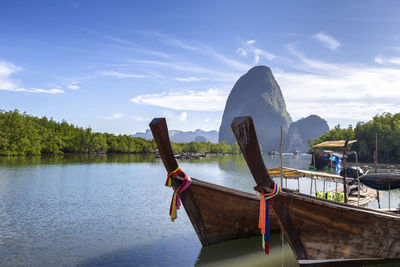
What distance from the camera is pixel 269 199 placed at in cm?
548

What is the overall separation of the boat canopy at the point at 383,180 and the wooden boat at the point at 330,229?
320 cm

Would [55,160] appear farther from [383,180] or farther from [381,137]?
[381,137]

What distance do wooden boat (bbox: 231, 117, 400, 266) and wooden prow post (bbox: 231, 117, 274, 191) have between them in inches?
4.5

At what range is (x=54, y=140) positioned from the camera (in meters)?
65.8

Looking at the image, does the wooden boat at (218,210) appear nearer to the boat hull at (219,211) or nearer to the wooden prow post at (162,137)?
the boat hull at (219,211)

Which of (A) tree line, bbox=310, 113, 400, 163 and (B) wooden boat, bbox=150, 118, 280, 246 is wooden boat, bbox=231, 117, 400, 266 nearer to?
(B) wooden boat, bbox=150, 118, 280, 246

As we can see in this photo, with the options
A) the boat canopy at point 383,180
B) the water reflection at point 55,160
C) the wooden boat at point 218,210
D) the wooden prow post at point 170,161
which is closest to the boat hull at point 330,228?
the wooden boat at point 218,210

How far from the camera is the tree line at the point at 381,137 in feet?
182

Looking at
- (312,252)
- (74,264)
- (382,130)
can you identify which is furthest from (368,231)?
(382,130)

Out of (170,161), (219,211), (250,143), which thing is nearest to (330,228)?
(250,143)

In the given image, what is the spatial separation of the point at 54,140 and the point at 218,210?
218 feet

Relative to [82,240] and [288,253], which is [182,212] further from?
[288,253]

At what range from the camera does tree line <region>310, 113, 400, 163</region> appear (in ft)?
182

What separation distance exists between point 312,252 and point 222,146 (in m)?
124
